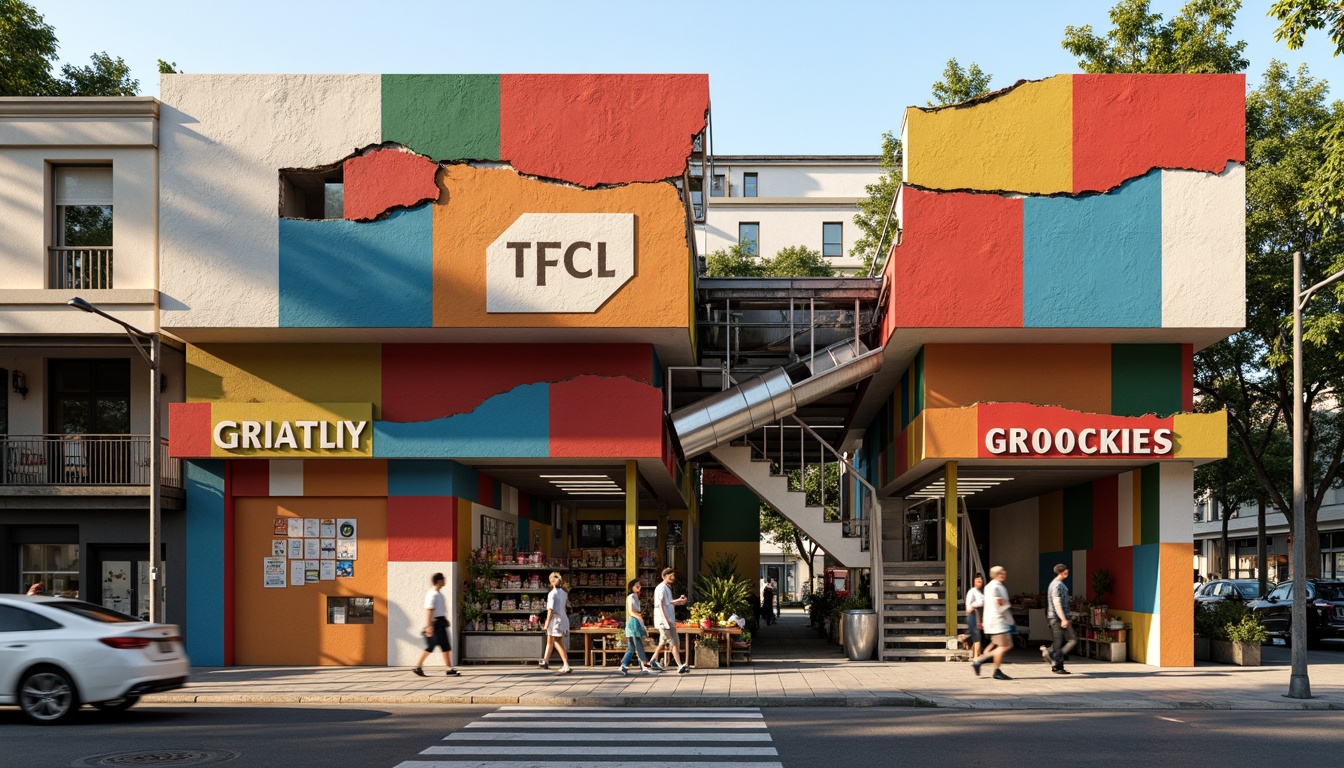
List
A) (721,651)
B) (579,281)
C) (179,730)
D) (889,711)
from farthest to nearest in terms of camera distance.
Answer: (721,651), (579,281), (889,711), (179,730)

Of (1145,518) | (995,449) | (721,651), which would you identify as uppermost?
(995,449)

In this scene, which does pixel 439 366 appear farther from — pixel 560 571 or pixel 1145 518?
pixel 1145 518

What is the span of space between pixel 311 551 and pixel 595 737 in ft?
34.9

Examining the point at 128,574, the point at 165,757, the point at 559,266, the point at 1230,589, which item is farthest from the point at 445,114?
the point at 1230,589

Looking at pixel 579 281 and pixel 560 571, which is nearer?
pixel 579 281

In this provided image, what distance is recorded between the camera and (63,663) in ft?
45.4

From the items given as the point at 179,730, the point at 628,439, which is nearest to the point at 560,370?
the point at 628,439

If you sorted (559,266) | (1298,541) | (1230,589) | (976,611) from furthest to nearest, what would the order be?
(1230,589) < (559,266) < (976,611) < (1298,541)

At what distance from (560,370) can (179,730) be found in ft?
31.7

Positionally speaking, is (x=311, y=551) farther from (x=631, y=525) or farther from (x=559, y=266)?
(x=559, y=266)

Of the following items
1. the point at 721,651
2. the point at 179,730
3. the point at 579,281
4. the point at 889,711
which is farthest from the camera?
the point at 721,651

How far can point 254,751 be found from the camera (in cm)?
1181

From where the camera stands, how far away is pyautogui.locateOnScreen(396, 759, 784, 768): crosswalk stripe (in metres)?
10.8

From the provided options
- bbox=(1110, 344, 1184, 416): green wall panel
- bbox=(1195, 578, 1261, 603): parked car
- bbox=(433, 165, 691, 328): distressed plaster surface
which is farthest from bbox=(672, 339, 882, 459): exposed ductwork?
bbox=(1195, 578, 1261, 603): parked car
